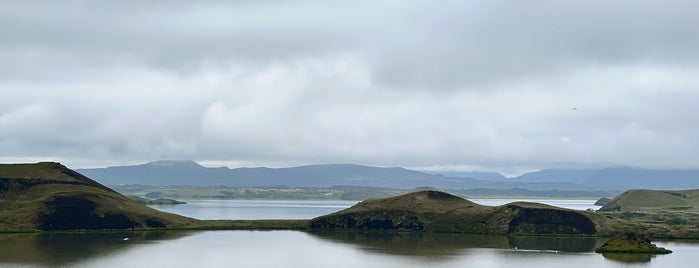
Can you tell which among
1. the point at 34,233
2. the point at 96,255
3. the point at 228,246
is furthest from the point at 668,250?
the point at 34,233

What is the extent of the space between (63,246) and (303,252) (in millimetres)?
50678

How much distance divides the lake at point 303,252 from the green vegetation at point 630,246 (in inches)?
158

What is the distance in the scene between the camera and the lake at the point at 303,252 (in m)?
135

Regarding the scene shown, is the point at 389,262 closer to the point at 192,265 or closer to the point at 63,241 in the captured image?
the point at 192,265

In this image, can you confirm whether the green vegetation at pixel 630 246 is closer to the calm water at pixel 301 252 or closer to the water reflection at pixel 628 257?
the calm water at pixel 301 252

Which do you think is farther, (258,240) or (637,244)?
(258,240)

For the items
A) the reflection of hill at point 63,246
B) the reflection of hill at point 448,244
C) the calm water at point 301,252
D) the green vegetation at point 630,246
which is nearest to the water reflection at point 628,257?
the calm water at point 301,252

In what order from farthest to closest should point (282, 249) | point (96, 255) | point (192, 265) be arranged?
point (282, 249)
point (96, 255)
point (192, 265)

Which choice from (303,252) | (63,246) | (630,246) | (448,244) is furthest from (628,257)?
(63,246)

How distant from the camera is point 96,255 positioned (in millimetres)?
142875

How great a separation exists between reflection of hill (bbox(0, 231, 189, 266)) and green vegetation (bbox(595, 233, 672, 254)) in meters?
102

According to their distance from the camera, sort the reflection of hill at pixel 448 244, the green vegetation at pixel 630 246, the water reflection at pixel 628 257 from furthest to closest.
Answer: the green vegetation at pixel 630 246 → the reflection of hill at pixel 448 244 → the water reflection at pixel 628 257

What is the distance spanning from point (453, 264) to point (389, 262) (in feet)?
37.3

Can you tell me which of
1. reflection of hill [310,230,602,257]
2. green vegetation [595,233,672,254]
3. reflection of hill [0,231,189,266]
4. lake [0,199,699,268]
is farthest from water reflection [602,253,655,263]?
reflection of hill [0,231,189,266]
